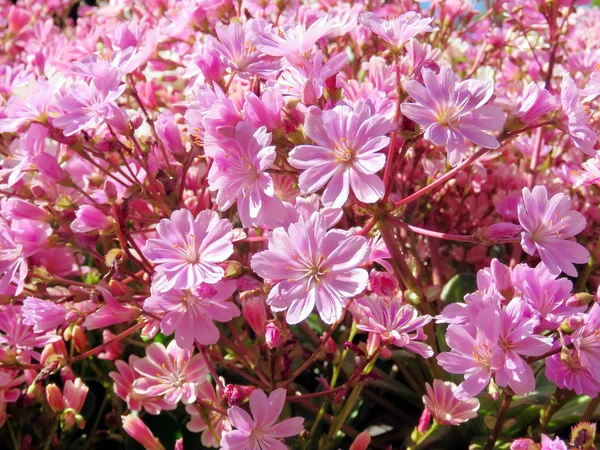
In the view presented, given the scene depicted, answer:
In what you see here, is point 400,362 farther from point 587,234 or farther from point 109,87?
point 109,87

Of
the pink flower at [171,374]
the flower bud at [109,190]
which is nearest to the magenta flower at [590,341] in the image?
the pink flower at [171,374]

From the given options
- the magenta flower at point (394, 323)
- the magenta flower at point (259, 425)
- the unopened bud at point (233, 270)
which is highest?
the unopened bud at point (233, 270)

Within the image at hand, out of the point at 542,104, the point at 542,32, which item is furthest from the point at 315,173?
the point at 542,32

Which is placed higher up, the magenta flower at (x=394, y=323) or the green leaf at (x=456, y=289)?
the magenta flower at (x=394, y=323)

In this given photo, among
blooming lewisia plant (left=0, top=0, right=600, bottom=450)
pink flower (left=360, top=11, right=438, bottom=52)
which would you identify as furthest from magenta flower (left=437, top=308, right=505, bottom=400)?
pink flower (left=360, top=11, right=438, bottom=52)

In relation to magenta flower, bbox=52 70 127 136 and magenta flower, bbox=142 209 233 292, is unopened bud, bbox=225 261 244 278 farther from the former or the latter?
magenta flower, bbox=52 70 127 136

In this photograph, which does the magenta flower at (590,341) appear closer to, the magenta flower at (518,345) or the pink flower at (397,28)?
the magenta flower at (518,345)

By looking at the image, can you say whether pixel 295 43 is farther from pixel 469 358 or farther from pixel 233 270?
pixel 469 358
